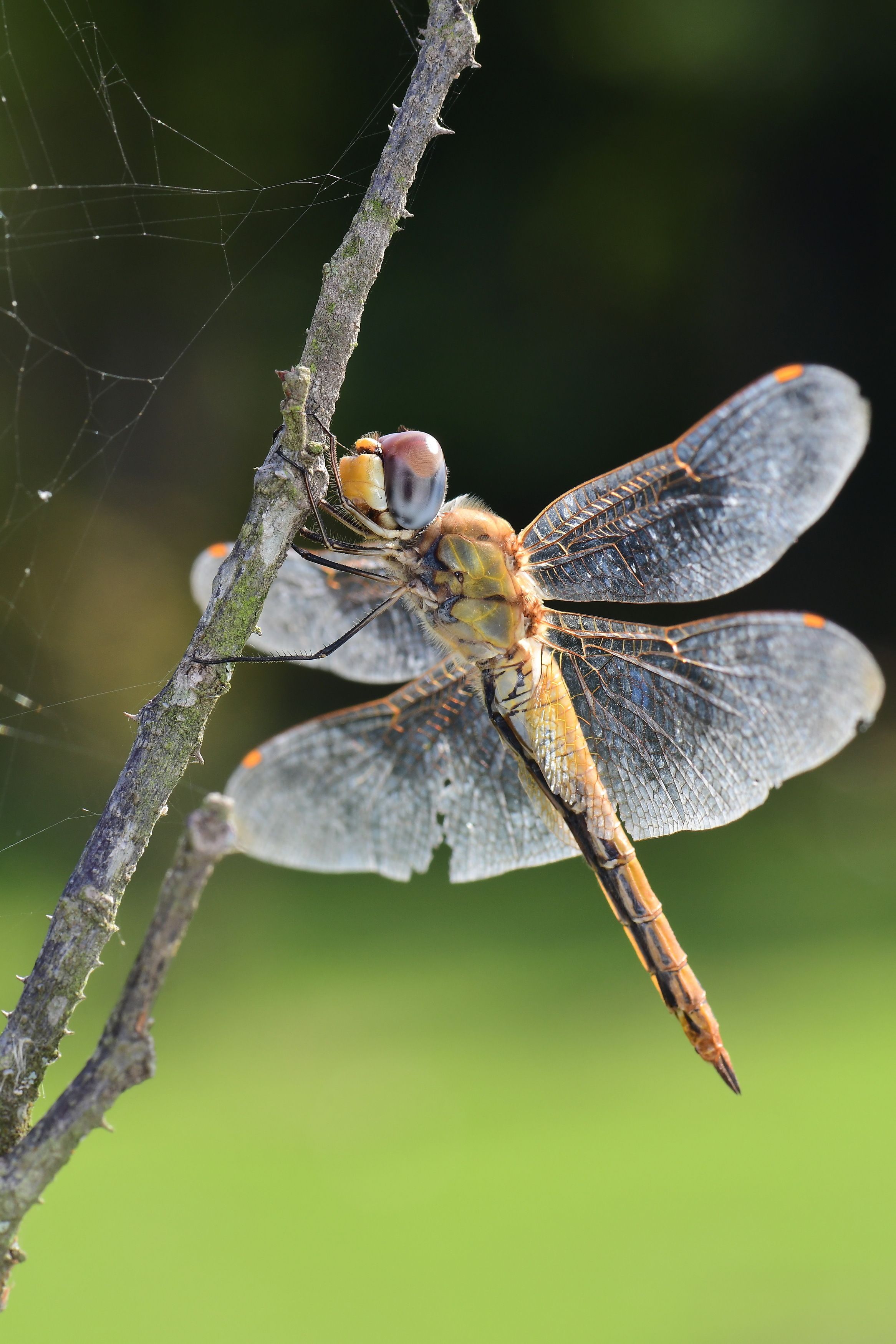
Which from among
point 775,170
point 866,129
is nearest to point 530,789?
point 775,170

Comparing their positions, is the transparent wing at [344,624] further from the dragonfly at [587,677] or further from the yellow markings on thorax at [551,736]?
the yellow markings on thorax at [551,736]

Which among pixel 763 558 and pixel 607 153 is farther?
pixel 607 153

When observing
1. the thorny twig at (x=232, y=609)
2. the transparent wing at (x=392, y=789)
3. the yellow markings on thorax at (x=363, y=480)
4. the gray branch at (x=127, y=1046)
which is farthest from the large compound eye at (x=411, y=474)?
the gray branch at (x=127, y=1046)

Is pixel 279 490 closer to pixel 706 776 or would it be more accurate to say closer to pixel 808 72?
pixel 706 776

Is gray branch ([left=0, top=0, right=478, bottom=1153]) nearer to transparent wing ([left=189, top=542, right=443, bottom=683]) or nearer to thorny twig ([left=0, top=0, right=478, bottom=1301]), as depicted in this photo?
thorny twig ([left=0, top=0, right=478, bottom=1301])

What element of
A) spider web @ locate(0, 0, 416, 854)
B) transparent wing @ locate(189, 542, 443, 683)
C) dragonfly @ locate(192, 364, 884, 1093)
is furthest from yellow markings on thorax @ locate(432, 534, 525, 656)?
spider web @ locate(0, 0, 416, 854)
